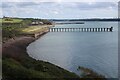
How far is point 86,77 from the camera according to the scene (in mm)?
18969

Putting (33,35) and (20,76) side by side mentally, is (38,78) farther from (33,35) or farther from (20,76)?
(33,35)

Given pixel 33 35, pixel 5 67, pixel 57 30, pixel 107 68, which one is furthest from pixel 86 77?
pixel 57 30

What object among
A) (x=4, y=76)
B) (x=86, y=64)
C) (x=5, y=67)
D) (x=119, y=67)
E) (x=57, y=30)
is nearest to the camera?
(x=4, y=76)

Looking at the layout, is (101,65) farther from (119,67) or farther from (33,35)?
(33,35)

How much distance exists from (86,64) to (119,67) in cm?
462

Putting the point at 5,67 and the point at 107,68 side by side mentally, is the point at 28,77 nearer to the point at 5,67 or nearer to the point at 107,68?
the point at 5,67

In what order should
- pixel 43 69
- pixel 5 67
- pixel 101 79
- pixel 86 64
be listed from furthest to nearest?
pixel 86 64 → pixel 43 69 → pixel 101 79 → pixel 5 67

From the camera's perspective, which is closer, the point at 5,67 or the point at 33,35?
the point at 5,67

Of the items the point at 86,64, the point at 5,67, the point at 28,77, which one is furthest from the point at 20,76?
the point at 86,64

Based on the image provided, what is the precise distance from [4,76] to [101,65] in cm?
1592

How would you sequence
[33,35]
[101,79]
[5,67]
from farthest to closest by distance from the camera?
1. [33,35]
2. [101,79]
3. [5,67]

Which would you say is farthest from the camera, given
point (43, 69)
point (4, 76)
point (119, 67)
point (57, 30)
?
point (57, 30)

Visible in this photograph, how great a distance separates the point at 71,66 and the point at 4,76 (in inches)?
572

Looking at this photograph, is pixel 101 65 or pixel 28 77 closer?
pixel 28 77
